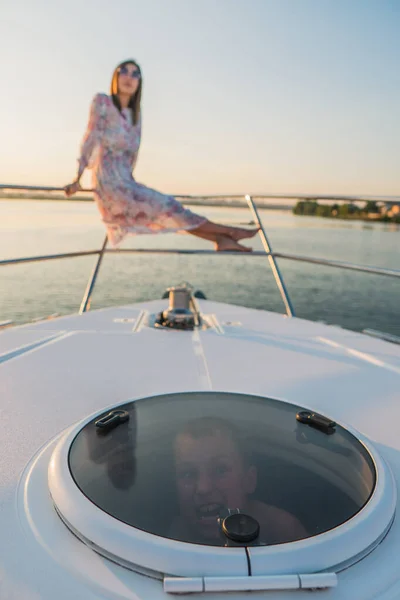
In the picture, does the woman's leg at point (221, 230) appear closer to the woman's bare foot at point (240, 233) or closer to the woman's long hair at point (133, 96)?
the woman's bare foot at point (240, 233)

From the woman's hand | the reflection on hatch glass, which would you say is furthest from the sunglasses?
the reflection on hatch glass

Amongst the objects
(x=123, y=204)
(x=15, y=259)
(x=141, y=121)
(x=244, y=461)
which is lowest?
(x=244, y=461)

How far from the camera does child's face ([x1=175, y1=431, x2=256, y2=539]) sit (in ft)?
1.87

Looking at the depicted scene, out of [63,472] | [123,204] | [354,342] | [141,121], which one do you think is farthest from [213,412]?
[141,121]

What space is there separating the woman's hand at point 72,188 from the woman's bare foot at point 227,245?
0.68 meters

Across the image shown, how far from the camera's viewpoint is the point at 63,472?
64 centimetres

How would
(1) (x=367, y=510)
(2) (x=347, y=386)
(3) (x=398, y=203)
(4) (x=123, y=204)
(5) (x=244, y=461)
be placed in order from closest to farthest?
(1) (x=367, y=510) < (5) (x=244, y=461) < (2) (x=347, y=386) < (3) (x=398, y=203) < (4) (x=123, y=204)

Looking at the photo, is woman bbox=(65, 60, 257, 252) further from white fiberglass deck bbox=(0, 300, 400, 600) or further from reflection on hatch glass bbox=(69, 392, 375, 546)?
reflection on hatch glass bbox=(69, 392, 375, 546)

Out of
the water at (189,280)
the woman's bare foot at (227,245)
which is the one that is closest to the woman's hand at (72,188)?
the woman's bare foot at (227,245)

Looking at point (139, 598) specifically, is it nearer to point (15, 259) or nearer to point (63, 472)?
point (63, 472)

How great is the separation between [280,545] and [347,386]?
26.6 inches

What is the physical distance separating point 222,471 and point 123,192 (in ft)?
5.44

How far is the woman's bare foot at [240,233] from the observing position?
6.81ft

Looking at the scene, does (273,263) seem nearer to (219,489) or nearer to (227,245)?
(227,245)
